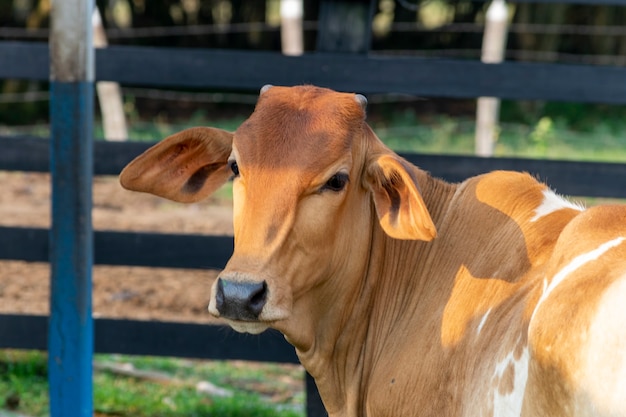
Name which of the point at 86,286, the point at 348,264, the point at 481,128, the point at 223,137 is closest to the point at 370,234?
the point at 348,264

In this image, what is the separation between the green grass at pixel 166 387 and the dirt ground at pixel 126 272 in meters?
0.57

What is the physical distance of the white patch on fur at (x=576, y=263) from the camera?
268cm

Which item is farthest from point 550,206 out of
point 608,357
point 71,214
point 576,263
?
point 71,214

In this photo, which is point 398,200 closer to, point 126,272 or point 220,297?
Result: point 220,297

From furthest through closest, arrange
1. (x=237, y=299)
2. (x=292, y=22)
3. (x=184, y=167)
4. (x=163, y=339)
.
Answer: (x=292, y=22) < (x=163, y=339) < (x=184, y=167) < (x=237, y=299)

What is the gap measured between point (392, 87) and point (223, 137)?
1206 mm

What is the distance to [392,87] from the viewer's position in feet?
15.2

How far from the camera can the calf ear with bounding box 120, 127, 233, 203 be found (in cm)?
372

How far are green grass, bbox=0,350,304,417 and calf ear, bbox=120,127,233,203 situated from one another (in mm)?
1632

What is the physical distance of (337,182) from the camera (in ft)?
10.8

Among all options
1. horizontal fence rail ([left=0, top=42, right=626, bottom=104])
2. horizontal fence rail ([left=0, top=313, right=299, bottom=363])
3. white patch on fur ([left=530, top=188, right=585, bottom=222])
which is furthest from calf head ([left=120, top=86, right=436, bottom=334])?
horizontal fence rail ([left=0, top=313, right=299, bottom=363])

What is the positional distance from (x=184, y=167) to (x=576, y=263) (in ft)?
5.60

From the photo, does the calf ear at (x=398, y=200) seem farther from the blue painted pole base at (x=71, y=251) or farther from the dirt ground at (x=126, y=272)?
the dirt ground at (x=126, y=272)

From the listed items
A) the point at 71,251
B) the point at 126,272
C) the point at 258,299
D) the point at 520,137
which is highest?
the point at 258,299
